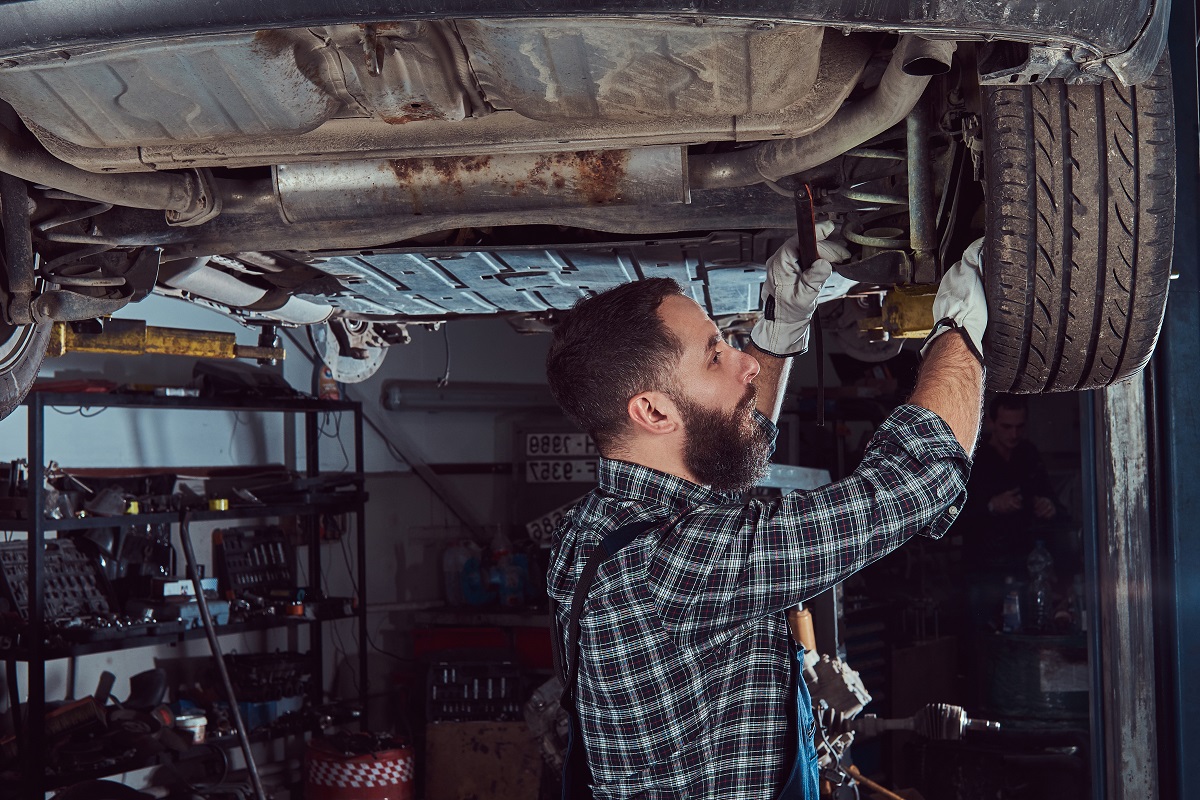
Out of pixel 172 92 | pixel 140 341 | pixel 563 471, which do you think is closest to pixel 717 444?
pixel 172 92

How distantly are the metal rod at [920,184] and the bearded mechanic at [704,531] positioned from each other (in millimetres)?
152

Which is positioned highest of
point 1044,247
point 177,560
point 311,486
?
point 1044,247

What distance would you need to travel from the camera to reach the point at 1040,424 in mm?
7086

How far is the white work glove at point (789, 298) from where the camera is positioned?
196cm

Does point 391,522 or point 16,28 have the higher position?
point 16,28

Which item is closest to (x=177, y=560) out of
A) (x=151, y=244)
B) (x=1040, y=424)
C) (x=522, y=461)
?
(x=522, y=461)

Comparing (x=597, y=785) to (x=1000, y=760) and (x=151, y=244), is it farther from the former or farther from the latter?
(x=1000, y=760)

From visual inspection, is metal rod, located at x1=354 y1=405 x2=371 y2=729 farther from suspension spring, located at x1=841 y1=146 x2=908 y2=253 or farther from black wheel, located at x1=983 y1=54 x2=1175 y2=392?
black wheel, located at x1=983 y1=54 x2=1175 y2=392

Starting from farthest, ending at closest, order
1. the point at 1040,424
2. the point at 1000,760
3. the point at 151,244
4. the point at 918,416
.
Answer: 1. the point at 1040,424
2. the point at 1000,760
3. the point at 151,244
4. the point at 918,416

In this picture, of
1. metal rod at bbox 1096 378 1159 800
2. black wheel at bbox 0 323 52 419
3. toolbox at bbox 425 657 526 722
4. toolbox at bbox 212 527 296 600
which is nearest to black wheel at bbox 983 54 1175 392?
metal rod at bbox 1096 378 1159 800

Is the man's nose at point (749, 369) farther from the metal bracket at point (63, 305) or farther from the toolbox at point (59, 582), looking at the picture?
the toolbox at point (59, 582)

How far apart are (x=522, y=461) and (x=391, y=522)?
1.01 metres

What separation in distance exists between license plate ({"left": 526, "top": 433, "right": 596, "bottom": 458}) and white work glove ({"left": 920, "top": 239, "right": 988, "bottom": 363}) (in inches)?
223

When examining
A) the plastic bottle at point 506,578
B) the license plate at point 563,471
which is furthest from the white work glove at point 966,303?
the license plate at point 563,471
